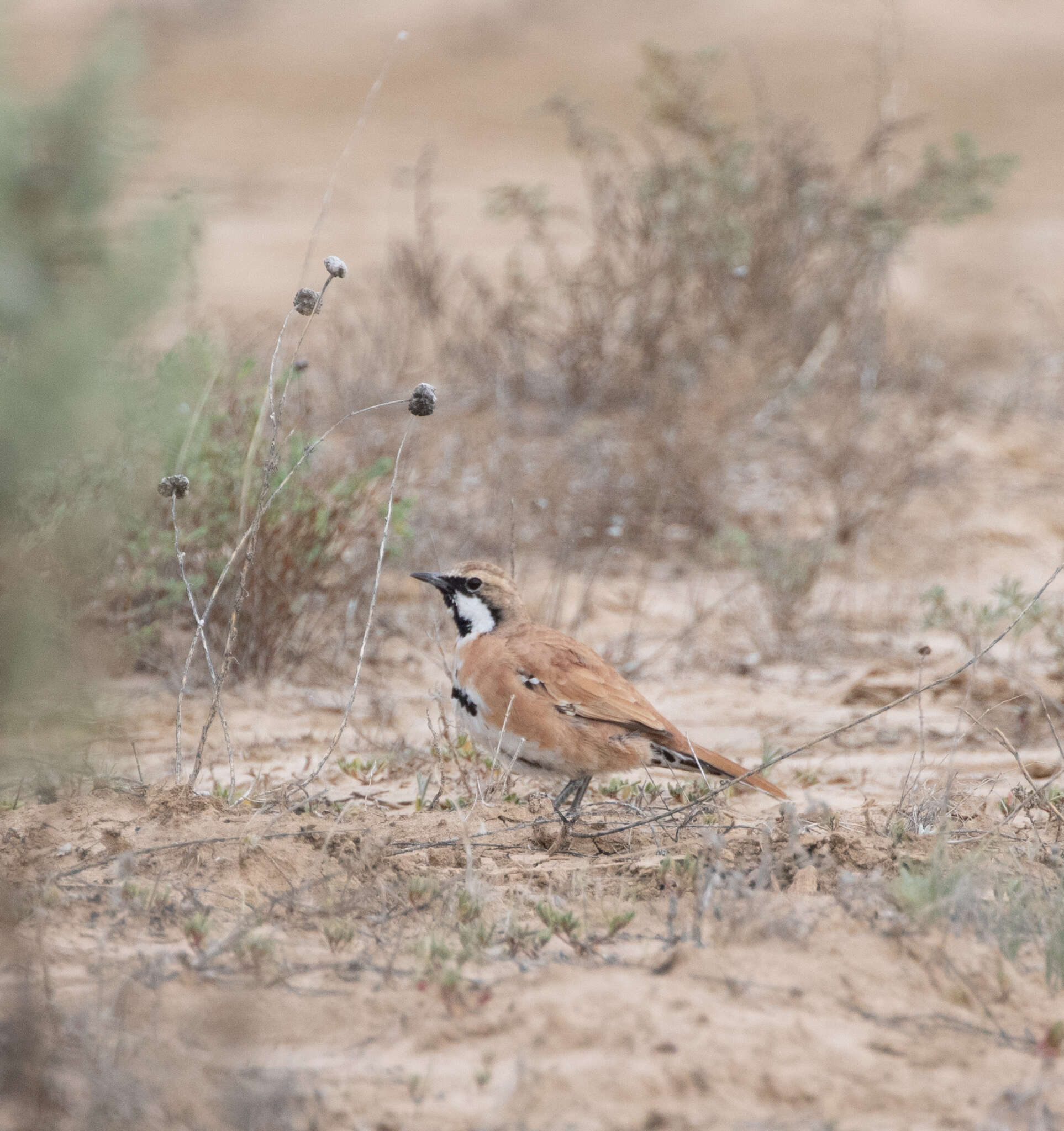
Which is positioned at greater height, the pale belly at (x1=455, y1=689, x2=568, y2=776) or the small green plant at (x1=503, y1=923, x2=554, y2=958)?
the pale belly at (x1=455, y1=689, x2=568, y2=776)

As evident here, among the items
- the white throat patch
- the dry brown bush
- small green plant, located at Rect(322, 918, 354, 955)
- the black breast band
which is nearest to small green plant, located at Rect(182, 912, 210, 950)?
small green plant, located at Rect(322, 918, 354, 955)

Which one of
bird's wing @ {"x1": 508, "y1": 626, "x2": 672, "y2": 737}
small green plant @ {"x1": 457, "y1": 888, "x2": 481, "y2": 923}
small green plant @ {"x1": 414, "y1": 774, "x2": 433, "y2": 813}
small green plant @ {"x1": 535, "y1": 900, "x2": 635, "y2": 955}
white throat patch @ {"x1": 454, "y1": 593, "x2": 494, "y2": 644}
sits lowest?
small green plant @ {"x1": 414, "y1": 774, "x2": 433, "y2": 813}

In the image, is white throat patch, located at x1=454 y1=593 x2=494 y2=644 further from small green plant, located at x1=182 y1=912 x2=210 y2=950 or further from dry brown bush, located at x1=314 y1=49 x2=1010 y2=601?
dry brown bush, located at x1=314 y1=49 x2=1010 y2=601

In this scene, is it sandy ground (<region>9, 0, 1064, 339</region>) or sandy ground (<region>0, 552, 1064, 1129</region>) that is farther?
sandy ground (<region>9, 0, 1064, 339</region>)

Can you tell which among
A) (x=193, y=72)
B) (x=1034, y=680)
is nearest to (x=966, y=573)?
(x=1034, y=680)

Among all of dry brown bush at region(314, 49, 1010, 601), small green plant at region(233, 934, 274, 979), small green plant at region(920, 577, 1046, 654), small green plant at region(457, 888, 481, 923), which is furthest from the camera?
dry brown bush at region(314, 49, 1010, 601)

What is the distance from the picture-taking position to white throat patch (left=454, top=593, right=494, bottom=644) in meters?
4.21

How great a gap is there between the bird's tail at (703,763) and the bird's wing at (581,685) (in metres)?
0.07

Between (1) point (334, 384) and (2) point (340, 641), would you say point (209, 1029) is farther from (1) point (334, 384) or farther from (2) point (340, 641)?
(1) point (334, 384)

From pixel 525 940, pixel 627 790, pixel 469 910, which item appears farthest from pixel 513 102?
pixel 525 940

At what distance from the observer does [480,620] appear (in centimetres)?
423

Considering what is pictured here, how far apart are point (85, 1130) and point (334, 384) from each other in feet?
20.2

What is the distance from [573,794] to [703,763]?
45cm

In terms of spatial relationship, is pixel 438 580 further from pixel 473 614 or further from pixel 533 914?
pixel 533 914
